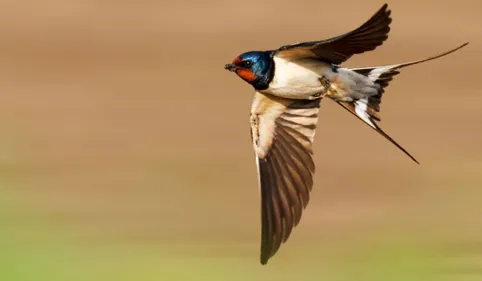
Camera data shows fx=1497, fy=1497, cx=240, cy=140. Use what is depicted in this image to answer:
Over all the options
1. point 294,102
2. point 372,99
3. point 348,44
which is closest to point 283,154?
point 294,102

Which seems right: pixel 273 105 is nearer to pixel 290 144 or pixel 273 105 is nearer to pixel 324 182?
pixel 290 144

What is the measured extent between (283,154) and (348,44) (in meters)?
0.52

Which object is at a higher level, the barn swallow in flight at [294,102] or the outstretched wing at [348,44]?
the outstretched wing at [348,44]

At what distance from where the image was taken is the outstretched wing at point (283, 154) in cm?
451

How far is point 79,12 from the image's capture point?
31.7 ft

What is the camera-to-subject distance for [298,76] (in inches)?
171

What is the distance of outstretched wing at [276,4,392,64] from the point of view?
13.3 feet

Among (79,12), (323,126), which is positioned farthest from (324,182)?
(79,12)

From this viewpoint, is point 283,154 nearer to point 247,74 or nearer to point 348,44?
point 247,74

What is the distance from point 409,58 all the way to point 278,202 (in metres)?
4.23

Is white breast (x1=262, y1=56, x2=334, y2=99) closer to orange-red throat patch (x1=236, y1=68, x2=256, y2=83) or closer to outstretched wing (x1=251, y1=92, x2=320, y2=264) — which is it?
orange-red throat patch (x1=236, y1=68, x2=256, y2=83)

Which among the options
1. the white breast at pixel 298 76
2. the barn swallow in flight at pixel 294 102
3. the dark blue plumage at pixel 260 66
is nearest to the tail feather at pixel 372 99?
the barn swallow in flight at pixel 294 102

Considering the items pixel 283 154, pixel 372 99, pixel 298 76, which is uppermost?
pixel 298 76

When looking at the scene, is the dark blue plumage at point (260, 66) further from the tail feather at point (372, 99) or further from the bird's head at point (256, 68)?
the tail feather at point (372, 99)
